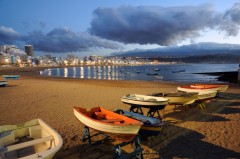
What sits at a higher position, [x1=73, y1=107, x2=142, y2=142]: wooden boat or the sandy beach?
[x1=73, y1=107, x2=142, y2=142]: wooden boat

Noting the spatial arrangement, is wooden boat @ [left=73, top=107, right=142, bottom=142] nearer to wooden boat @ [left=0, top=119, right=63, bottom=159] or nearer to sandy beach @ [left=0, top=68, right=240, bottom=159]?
sandy beach @ [left=0, top=68, right=240, bottom=159]

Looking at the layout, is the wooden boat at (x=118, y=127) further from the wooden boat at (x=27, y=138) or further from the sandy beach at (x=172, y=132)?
the wooden boat at (x=27, y=138)

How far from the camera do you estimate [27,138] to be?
7102mm

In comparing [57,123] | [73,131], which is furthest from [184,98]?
[57,123]

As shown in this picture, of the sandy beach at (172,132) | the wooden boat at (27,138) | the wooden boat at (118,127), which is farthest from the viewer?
the sandy beach at (172,132)

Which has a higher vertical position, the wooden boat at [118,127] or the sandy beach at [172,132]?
the wooden boat at [118,127]

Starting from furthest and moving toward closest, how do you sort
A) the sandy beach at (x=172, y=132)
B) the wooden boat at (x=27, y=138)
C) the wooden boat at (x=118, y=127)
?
1. the sandy beach at (x=172, y=132)
2. the wooden boat at (x=118, y=127)
3. the wooden boat at (x=27, y=138)

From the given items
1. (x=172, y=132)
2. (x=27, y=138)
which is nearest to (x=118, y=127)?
(x=27, y=138)

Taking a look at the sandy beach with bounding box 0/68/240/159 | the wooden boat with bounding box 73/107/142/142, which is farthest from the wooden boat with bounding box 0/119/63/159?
the wooden boat with bounding box 73/107/142/142

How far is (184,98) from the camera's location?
12664 millimetres

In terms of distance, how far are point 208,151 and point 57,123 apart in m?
7.88

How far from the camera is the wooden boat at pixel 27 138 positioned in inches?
234

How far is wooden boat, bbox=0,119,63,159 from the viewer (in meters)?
5.95

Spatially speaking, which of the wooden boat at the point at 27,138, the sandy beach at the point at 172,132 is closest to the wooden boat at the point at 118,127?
the sandy beach at the point at 172,132
